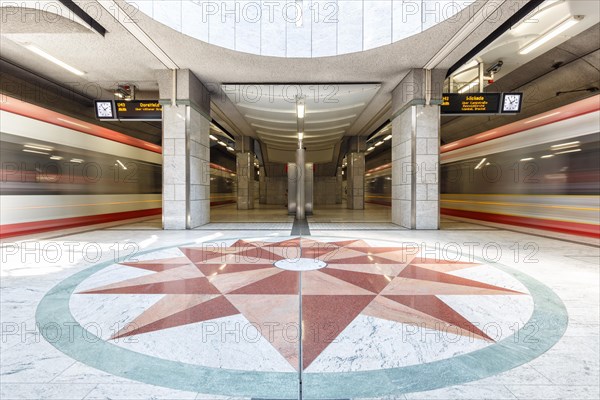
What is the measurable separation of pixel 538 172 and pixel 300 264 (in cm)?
823

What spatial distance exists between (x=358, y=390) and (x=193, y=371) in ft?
3.41

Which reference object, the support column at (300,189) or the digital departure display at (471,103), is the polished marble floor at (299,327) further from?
the support column at (300,189)

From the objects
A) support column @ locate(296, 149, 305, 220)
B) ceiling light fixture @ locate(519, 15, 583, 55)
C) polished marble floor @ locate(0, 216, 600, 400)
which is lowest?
polished marble floor @ locate(0, 216, 600, 400)

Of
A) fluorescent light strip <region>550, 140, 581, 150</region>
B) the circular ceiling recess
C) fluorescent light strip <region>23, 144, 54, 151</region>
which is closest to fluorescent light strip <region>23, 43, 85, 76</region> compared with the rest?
fluorescent light strip <region>23, 144, 54, 151</region>

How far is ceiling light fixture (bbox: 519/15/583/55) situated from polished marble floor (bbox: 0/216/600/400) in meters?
6.01

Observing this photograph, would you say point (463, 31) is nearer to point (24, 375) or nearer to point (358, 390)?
point (358, 390)

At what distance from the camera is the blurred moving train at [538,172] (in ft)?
23.7

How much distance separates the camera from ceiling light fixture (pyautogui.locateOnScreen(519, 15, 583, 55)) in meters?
→ 7.32

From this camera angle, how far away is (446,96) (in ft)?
31.2

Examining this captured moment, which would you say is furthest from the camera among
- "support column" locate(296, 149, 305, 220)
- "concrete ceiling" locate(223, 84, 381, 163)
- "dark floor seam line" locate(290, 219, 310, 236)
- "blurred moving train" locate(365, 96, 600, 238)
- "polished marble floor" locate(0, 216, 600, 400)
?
"support column" locate(296, 149, 305, 220)

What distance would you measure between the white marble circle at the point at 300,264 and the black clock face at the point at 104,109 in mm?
8503

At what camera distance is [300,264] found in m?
4.72

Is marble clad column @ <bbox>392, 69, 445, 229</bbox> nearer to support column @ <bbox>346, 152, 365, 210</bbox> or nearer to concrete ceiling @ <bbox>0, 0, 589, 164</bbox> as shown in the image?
concrete ceiling @ <bbox>0, 0, 589, 164</bbox>

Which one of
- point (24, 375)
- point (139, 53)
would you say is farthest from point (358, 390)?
point (139, 53)
